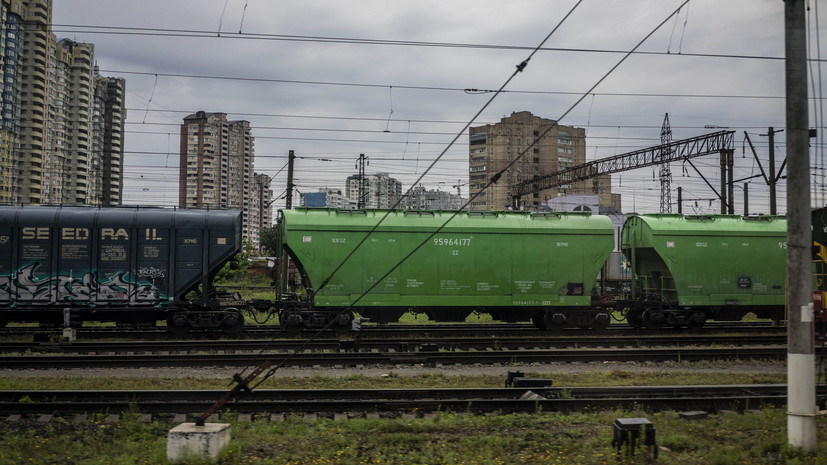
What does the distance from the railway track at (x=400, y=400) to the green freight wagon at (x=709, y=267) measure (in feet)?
28.1

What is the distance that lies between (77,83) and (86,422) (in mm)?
106289

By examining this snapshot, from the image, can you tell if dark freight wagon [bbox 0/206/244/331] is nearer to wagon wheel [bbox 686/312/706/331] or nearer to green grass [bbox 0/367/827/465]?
green grass [bbox 0/367/827/465]

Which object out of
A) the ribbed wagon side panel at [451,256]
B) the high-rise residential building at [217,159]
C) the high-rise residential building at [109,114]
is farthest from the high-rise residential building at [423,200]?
the high-rise residential building at [109,114]

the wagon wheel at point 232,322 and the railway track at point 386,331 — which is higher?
the wagon wheel at point 232,322

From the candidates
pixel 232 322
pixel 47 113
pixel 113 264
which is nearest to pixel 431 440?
pixel 232 322

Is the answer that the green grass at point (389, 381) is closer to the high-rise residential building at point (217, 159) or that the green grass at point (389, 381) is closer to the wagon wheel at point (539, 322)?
the wagon wheel at point (539, 322)

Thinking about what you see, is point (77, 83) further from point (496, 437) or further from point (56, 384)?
point (496, 437)

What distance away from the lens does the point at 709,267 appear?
18.6 meters

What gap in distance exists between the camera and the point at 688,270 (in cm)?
1847

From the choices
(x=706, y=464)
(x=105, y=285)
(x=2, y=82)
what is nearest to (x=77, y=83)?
(x=2, y=82)

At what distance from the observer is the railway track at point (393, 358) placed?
1281 cm

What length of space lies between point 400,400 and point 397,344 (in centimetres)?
596

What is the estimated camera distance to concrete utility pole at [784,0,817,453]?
6.81 metres

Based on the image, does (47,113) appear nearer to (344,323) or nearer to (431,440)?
(344,323)
